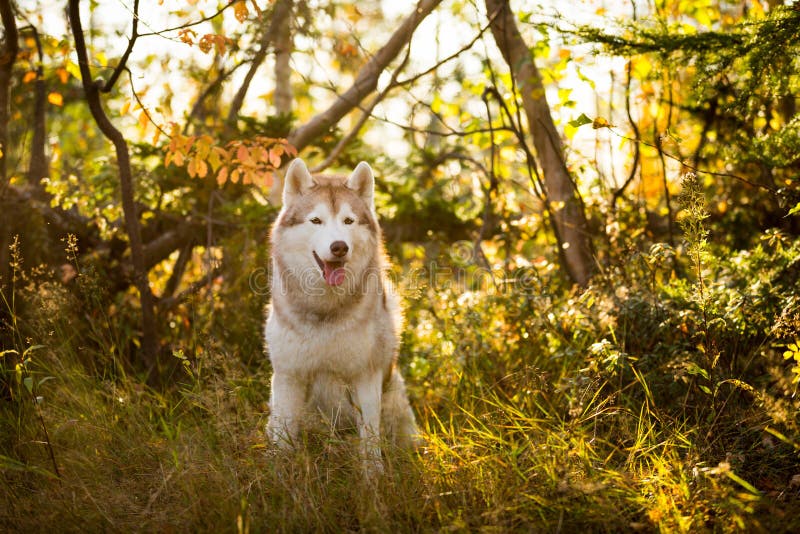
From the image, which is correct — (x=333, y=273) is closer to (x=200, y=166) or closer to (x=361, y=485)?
(x=361, y=485)

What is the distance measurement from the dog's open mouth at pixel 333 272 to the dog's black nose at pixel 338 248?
87 mm

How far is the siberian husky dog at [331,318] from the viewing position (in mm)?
3715

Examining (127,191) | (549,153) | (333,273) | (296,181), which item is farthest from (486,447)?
(549,153)

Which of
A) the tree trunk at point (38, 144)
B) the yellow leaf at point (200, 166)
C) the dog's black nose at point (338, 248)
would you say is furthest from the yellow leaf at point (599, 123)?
the tree trunk at point (38, 144)

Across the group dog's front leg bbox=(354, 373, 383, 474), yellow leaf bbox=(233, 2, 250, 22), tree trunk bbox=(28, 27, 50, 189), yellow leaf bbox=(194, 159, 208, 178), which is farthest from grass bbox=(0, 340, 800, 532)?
tree trunk bbox=(28, 27, 50, 189)

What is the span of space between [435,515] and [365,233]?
5.86ft

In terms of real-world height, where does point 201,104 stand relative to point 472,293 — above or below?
above

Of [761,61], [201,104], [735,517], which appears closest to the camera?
[735,517]

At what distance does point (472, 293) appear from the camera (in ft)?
17.4

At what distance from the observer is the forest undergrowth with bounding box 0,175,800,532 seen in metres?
2.75

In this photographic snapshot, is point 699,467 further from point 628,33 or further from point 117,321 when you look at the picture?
point 117,321

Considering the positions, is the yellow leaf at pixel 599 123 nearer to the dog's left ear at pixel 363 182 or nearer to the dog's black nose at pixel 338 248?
the dog's left ear at pixel 363 182

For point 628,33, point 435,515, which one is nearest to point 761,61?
point 628,33

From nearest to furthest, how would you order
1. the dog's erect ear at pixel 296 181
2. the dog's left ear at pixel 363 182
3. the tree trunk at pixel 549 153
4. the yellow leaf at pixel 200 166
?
the dog's erect ear at pixel 296 181 → the dog's left ear at pixel 363 182 → the yellow leaf at pixel 200 166 → the tree trunk at pixel 549 153
